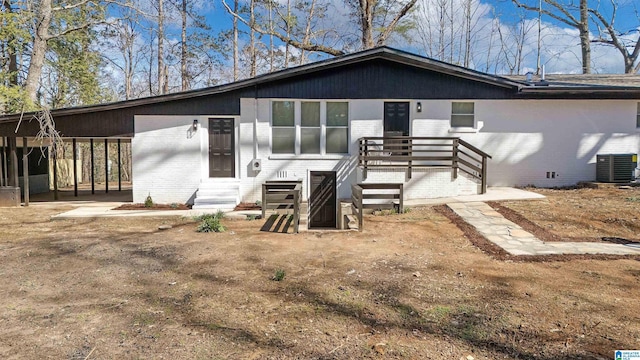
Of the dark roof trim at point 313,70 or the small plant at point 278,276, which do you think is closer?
the small plant at point 278,276

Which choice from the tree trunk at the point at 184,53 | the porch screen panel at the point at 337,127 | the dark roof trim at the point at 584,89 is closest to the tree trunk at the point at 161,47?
the tree trunk at the point at 184,53

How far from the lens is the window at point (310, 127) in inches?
423

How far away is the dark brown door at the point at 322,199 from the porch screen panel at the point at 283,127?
121cm

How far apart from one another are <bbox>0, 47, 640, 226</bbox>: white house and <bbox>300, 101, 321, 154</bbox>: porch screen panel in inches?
1.2

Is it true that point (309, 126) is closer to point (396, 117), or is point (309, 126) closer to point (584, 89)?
point (396, 117)

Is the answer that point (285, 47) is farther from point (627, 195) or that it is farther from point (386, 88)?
point (627, 195)

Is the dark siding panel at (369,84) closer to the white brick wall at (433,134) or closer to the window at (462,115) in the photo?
the white brick wall at (433,134)

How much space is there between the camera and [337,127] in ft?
35.5

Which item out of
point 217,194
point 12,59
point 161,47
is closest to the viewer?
point 217,194

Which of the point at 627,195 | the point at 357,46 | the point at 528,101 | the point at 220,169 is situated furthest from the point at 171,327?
the point at 357,46

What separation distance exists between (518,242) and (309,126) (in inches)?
262

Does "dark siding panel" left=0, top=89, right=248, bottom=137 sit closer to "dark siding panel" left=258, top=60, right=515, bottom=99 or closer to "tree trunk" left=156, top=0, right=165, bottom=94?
"dark siding panel" left=258, top=60, right=515, bottom=99

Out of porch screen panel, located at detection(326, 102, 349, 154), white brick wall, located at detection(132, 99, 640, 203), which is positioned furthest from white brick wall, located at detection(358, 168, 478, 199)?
porch screen panel, located at detection(326, 102, 349, 154)

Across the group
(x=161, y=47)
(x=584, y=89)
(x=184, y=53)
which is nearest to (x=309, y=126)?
(x=584, y=89)
